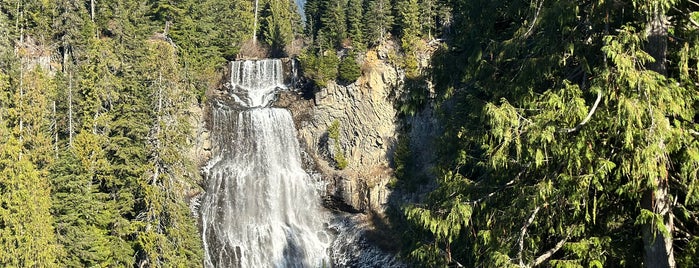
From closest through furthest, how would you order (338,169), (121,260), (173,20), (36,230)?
(36,230)
(121,260)
(338,169)
(173,20)

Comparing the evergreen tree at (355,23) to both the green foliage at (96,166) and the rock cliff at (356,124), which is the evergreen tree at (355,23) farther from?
the green foliage at (96,166)

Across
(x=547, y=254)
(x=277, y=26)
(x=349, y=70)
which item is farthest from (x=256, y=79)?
(x=547, y=254)

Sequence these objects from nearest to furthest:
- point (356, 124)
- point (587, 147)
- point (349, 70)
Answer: point (587, 147) → point (349, 70) → point (356, 124)

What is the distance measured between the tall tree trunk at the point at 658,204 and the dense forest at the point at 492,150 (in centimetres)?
2

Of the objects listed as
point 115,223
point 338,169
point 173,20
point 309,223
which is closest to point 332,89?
point 338,169

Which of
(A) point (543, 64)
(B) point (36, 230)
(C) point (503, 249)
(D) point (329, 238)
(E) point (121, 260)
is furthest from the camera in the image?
(D) point (329, 238)

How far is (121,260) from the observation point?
21672 mm

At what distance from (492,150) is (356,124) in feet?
106

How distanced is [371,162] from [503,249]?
103ft

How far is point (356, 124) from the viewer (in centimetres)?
3838

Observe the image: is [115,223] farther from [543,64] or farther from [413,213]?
[543,64]

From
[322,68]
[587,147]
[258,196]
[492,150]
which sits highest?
[322,68]

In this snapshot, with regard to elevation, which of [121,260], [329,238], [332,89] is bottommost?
[329,238]

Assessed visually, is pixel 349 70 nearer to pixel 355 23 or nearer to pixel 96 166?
pixel 355 23
